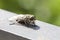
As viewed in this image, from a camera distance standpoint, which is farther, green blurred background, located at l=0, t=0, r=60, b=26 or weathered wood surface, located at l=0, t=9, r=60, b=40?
green blurred background, located at l=0, t=0, r=60, b=26

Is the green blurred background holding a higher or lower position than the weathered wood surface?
higher

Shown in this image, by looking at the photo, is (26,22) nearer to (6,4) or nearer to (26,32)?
(26,32)

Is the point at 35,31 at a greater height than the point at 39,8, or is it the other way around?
the point at 39,8

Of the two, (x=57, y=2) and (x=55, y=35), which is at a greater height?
(x=57, y=2)

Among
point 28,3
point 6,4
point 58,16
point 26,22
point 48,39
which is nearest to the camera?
point 48,39

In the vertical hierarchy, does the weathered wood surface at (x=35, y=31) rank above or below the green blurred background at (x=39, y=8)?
below

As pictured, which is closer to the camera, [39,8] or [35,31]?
[35,31]

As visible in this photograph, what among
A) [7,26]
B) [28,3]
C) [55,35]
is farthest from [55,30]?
[28,3]

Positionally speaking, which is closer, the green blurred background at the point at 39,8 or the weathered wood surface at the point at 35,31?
the weathered wood surface at the point at 35,31
